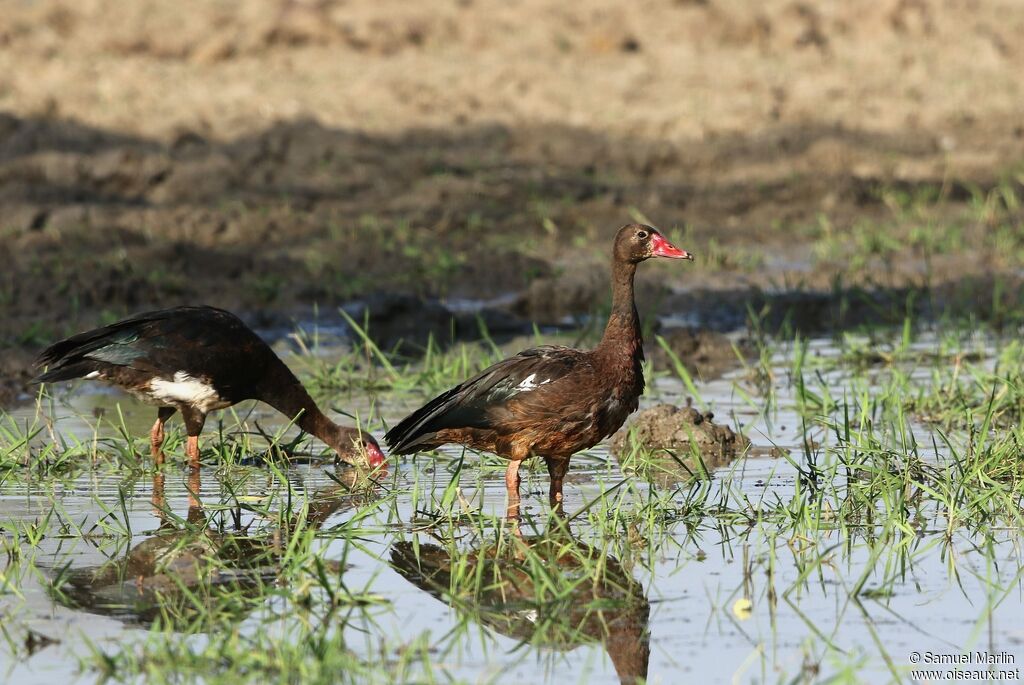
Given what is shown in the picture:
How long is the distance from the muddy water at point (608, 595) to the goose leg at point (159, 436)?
18.1 inches

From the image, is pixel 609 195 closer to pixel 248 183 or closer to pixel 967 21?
pixel 248 183

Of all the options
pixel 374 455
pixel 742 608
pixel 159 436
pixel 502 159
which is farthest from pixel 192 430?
pixel 502 159

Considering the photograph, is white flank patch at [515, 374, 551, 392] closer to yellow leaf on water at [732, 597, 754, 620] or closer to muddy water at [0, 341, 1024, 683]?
muddy water at [0, 341, 1024, 683]

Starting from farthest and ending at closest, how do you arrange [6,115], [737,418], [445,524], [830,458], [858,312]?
[6,115] < [858,312] < [737,418] < [830,458] < [445,524]

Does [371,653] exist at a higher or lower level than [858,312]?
higher

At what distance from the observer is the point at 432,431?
24.7 ft

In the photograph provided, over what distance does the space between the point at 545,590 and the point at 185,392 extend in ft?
10.6

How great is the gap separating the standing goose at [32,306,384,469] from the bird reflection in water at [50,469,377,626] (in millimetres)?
1474

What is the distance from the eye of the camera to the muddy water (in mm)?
5320

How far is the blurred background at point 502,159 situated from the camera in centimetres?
1305

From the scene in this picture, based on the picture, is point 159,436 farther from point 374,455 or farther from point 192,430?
point 374,455

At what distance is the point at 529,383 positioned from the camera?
750 cm

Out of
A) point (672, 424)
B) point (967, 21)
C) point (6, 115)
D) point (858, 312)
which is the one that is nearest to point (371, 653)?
point (672, 424)

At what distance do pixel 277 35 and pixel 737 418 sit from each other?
12.2m
